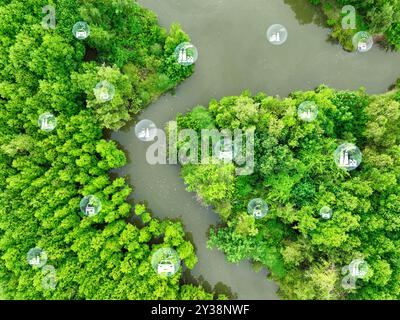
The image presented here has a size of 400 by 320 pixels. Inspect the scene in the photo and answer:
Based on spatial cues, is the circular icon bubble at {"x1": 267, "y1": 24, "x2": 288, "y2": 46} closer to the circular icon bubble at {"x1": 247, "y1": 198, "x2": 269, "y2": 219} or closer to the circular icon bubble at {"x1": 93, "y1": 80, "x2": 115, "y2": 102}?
the circular icon bubble at {"x1": 247, "y1": 198, "x2": 269, "y2": 219}

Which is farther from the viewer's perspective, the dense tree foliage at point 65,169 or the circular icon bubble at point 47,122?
the circular icon bubble at point 47,122

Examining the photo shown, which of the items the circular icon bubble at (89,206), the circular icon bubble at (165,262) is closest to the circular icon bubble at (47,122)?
the circular icon bubble at (89,206)

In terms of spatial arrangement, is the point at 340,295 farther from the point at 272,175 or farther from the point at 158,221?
the point at 158,221

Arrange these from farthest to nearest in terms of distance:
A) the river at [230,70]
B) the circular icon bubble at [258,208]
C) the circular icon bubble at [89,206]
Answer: the river at [230,70] → the circular icon bubble at [258,208] → the circular icon bubble at [89,206]

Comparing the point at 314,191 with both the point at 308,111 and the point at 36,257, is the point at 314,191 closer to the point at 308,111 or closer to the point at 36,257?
the point at 308,111

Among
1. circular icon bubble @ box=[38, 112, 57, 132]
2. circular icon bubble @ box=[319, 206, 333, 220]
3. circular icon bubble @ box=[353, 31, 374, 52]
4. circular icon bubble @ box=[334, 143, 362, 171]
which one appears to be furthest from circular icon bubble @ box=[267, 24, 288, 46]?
circular icon bubble @ box=[38, 112, 57, 132]

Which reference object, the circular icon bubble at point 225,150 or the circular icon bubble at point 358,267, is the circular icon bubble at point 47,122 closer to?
the circular icon bubble at point 225,150
